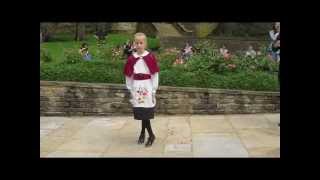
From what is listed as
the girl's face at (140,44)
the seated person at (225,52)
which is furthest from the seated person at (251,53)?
the girl's face at (140,44)

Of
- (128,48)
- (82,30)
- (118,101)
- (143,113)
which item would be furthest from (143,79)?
(82,30)

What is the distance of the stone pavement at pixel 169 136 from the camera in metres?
7.32

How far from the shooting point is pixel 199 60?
1120 cm

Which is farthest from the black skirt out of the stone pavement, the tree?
the tree

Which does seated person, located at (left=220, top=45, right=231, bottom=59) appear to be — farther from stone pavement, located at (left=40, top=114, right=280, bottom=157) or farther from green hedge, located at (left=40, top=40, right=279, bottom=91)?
stone pavement, located at (left=40, top=114, right=280, bottom=157)

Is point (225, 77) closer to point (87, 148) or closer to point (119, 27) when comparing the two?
point (119, 27)

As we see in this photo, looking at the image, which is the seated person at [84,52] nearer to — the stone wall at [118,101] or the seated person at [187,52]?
the stone wall at [118,101]

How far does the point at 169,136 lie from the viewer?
8438 millimetres

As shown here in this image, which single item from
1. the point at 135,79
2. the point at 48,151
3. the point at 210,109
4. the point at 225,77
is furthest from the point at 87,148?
the point at 225,77

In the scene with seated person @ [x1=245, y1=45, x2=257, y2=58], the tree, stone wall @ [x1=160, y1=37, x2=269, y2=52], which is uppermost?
the tree

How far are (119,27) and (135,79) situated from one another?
4.86 m

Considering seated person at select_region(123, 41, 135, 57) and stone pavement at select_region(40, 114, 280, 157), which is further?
seated person at select_region(123, 41, 135, 57)

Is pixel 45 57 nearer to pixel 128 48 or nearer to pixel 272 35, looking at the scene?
pixel 128 48

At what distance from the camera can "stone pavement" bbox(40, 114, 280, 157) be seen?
732 centimetres
